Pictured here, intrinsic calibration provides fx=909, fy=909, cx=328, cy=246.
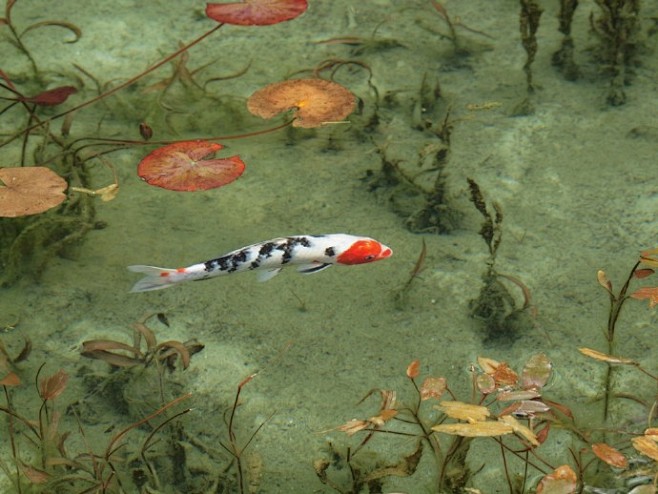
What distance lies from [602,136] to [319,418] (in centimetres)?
197

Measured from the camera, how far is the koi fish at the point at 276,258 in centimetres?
289

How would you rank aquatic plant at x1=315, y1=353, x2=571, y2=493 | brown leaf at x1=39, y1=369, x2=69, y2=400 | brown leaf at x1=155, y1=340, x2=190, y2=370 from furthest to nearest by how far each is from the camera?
brown leaf at x1=155, y1=340, x2=190, y2=370 → brown leaf at x1=39, y1=369, x2=69, y2=400 → aquatic plant at x1=315, y1=353, x2=571, y2=493

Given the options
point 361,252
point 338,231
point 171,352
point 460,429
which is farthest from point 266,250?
point 460,429

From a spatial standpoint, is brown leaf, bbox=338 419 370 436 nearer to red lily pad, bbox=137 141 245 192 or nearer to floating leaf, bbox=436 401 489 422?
floating leaf, bbox=436 401 489 422

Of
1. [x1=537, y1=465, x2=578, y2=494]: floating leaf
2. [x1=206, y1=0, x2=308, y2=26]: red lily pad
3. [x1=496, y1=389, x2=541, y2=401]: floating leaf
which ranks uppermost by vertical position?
[x1=206, y1=0, x2=308, y2=26]: red lily pad

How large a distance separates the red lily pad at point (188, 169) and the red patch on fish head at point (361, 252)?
1.74 ft

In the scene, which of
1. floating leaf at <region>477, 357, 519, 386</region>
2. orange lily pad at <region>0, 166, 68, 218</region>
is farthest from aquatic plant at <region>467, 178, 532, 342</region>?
orange lily pad at <region>0, 166, 68, 218</region>

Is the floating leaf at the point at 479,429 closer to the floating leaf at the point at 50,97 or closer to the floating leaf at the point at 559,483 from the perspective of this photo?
the floating leaf at the point at 559,483

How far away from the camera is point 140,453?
8.84ft

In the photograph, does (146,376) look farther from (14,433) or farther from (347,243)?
(347,243)

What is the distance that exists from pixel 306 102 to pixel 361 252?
939 millimetres

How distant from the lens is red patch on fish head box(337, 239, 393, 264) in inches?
118

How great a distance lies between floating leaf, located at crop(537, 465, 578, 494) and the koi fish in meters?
1.06

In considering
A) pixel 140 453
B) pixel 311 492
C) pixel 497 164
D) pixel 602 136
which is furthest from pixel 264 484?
pixel 602 136
